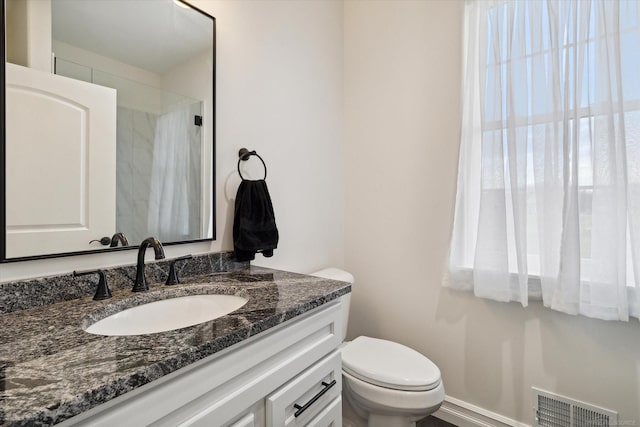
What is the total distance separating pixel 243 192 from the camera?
1294mm

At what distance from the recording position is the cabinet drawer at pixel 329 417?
36.4 inches

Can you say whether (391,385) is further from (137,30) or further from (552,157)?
(137,30)

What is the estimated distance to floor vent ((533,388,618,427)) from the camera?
1236 millimetres

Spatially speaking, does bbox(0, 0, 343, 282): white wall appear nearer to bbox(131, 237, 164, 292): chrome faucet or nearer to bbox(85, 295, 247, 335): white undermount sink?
bbox(131, 237, 164, 292): chrome faucet

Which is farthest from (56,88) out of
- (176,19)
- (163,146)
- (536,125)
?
(536,125)

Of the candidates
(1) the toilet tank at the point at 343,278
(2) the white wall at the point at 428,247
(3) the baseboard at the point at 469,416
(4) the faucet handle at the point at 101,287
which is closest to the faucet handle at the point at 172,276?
(4) the faucet handle at the point at 101,287

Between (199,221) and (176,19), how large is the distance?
0.78 m

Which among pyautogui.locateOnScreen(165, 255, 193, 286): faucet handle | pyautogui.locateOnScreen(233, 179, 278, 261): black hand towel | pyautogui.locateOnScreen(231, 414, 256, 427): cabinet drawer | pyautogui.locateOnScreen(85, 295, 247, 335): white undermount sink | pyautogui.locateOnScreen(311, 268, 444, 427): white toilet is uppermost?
pyautogui.locateOnScreen(233, 179, 278, 261): black hand towel

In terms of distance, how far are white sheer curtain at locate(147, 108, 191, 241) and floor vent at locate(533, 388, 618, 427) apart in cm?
168

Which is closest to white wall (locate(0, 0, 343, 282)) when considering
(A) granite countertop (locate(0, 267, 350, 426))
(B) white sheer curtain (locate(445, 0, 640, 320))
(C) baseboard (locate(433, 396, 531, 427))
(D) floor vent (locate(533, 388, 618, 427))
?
(A) granite countertop (locate(0, 267, 350, 426))

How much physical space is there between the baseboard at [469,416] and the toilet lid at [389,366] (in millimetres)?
467

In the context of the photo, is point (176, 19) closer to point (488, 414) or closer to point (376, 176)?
point (376, 176)

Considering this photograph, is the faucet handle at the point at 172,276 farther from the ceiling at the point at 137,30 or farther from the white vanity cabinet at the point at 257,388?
the ceiling at the point at 137,30

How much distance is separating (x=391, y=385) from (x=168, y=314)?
0.87 m
